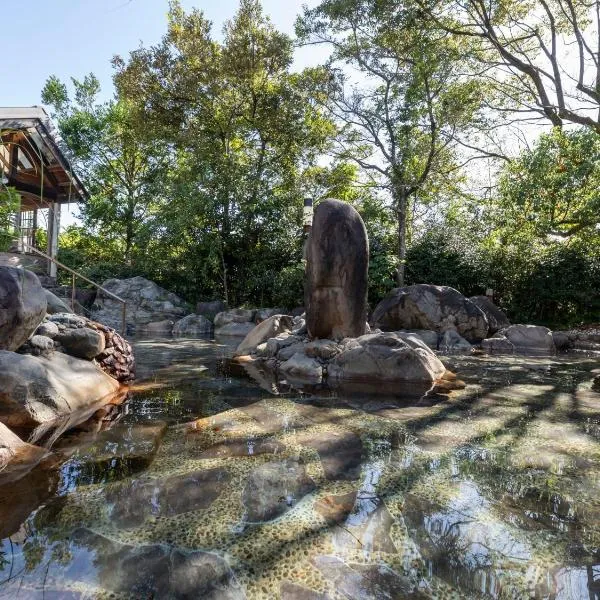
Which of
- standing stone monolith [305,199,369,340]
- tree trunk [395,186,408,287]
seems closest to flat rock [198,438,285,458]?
standing stone monolith [305,199,369,340]

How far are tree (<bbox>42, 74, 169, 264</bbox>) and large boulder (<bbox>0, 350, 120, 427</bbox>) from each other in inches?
695

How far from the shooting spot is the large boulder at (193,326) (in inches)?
556

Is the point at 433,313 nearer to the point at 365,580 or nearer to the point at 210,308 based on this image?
the point at 210,308

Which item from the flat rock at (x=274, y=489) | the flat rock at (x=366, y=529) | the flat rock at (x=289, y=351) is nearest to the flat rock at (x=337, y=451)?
the flat rock at (x=274, y=489)

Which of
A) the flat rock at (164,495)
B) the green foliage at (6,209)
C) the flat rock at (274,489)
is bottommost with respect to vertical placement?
the flat rock at (274,489)

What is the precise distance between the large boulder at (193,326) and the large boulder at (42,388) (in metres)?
9.90

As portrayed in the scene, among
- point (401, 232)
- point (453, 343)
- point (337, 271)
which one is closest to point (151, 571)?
point (337, 271)

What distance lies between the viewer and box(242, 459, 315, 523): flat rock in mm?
2188

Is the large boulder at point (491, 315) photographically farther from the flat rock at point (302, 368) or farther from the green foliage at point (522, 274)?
the flat rock at point (302, 368)

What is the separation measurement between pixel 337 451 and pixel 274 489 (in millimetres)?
740

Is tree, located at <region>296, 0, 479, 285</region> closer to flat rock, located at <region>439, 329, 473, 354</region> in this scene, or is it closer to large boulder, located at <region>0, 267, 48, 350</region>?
flat rock, located at <region>439, 329, 473, 354</region>

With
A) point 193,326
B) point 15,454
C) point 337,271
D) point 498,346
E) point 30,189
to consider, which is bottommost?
point 15,454

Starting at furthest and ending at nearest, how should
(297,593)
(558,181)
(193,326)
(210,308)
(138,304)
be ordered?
1. (210,308)
2. (138,304)
3. (193,326)
4. (558,181)
5. (297,593)

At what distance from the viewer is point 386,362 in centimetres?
570
